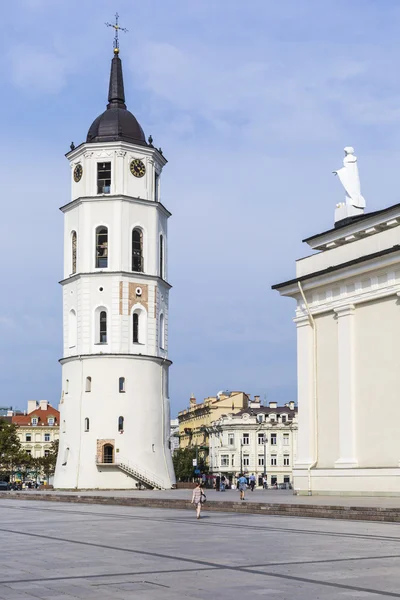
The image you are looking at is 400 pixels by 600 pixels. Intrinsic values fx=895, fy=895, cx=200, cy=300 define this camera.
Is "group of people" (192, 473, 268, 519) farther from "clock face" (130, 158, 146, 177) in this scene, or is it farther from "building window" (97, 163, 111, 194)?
"clock face" (130, 158, 146, 177)

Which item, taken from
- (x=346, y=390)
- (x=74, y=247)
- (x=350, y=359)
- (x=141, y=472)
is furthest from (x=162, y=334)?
(x=350, y=359)

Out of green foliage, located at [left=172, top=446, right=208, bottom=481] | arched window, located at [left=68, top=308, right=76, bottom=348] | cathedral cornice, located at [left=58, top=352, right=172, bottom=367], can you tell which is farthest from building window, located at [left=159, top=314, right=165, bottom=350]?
green foliage, located at [left=172, top=446, right=208, bottom=481]

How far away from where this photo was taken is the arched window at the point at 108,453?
64.0 metres

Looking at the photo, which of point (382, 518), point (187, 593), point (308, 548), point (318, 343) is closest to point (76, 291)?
point (318, 343)

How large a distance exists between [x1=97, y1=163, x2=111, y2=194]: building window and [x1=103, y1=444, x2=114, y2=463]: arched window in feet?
63.0

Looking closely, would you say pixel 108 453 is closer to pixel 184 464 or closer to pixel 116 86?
pixel 116 86

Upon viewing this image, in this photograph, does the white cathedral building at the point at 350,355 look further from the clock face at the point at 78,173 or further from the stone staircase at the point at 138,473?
the clock face at the point at 78,173

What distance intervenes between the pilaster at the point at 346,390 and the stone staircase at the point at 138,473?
30.6 meters

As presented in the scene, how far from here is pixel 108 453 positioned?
64.2m

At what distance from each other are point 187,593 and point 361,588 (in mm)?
2259

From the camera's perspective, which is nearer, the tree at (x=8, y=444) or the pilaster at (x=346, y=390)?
the pilaster at (x=346, y=390)

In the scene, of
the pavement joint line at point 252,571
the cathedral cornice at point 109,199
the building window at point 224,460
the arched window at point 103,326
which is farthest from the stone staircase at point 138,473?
the building window at point 224,460

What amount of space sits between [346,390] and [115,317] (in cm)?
3282

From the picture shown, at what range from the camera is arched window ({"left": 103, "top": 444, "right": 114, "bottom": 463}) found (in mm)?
64000
